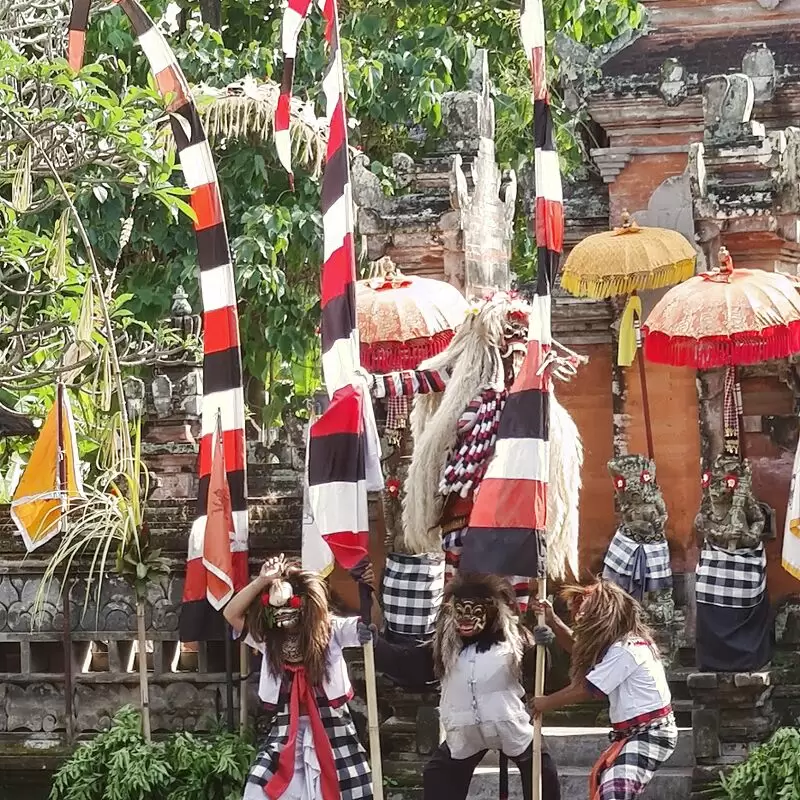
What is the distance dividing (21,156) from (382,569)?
112 inches

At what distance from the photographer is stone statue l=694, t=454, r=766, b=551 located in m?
8.41

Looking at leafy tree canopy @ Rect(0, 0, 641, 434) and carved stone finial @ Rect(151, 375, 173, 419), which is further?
leafy tree canopy @ Rect(0, 0, 641, 434)

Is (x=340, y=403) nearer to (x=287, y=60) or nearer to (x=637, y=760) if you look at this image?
(x=287, y=60)

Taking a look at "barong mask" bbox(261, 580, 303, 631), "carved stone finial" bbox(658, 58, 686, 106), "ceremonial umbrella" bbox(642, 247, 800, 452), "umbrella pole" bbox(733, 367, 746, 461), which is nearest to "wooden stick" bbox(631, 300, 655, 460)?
"umbrella pole" bbox(733, 367, 746, 461)

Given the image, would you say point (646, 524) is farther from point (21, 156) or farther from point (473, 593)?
point (21, 156)

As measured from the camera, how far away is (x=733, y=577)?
27.6 feet

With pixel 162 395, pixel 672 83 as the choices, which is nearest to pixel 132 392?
pixel 162 395

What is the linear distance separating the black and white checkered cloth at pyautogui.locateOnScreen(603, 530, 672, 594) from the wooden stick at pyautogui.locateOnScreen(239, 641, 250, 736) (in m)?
2.03

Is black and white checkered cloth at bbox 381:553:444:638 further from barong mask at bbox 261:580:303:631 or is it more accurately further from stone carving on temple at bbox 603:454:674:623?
stone carving on temple at bbox 603:454:674:623

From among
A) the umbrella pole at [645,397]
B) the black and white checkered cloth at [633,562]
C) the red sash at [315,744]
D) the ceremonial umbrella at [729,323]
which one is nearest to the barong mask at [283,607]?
the red sash at [315,744]

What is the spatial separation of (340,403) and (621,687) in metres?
1.75

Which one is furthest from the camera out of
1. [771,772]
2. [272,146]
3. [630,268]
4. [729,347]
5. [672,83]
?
[272,146]

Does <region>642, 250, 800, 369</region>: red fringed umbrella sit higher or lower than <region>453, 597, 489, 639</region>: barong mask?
higher

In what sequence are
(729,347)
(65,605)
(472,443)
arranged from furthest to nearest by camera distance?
(65,605) → (729,347) → (472,443)
